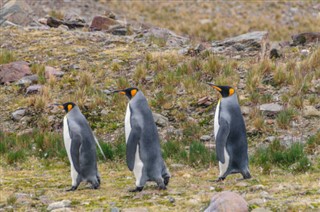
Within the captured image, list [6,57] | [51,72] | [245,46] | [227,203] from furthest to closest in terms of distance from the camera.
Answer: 1. [245,46]
2. [6,57]
3. [51,72]
4. [227,203]

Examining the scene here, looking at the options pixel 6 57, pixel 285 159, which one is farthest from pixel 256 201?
pixel 6 57

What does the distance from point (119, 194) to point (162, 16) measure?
21.7m

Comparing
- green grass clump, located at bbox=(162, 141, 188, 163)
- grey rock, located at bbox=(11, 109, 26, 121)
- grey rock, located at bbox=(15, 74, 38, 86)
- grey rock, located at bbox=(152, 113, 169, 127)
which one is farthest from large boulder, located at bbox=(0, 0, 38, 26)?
green grass clump, located at bbox=(162, 141, 188, 163)

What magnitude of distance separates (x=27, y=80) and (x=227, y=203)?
8.84 meters

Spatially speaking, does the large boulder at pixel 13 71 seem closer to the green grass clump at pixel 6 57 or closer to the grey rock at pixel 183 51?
the green grass clump at pixel 6 57

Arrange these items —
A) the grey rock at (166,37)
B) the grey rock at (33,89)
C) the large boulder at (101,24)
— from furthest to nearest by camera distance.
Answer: the large boulder at (101,24), the grey rock at (166,37), the grey rock at (33,89)

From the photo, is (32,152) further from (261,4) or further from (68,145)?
(261,4)

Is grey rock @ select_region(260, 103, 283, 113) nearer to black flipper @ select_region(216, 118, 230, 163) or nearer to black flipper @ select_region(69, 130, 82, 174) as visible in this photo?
black flipper @ select_region(216, 118, 230, 163)

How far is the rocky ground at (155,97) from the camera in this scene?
23.5 ft

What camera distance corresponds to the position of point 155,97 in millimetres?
12664

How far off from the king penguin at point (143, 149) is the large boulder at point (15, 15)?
1244cm

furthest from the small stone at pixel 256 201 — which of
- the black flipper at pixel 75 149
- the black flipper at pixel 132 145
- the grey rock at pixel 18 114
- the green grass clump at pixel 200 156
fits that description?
the grey rock at pixel 18 114

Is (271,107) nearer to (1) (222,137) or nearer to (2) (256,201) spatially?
(1) (222,137)

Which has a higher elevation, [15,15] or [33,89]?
[15,15]
